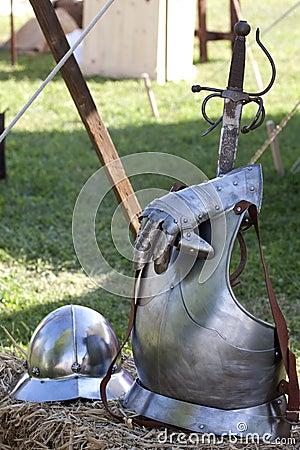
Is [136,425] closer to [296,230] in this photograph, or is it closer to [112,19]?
[296,230]

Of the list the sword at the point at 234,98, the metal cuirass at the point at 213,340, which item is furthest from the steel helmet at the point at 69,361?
the sword at the point at 234,98

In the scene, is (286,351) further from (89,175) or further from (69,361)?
(89,175)

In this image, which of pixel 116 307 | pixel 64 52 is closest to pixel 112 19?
pixel 116 307

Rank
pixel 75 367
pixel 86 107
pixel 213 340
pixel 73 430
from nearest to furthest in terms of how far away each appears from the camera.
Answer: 1. pixel 213 340
2. pixel 73 430
3. pixel 75 367
4. pixel 86 107

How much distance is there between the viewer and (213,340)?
253cm

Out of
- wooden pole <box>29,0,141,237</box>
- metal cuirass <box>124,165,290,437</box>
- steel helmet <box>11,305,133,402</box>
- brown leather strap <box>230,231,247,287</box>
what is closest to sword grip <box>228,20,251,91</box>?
metal cuirass <box>124,165,290,437</box>

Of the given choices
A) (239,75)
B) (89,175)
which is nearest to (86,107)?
(239,75)

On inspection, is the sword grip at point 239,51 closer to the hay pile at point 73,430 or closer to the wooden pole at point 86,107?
the wooden pole at point 86,107

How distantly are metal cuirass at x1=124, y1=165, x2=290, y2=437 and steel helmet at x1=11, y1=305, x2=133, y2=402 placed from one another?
355 mm

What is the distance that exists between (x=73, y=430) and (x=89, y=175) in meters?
5.12
